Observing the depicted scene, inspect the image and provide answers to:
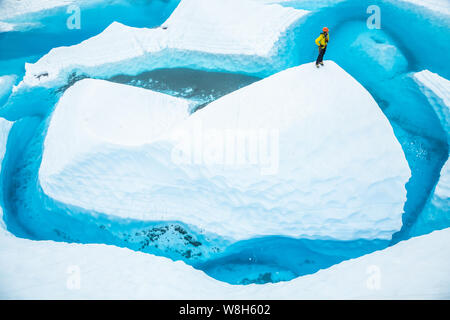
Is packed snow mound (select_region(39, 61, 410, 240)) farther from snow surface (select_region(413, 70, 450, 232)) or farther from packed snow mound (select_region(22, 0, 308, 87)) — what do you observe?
packed snow mound (select_region(22, 0, 308, 87))

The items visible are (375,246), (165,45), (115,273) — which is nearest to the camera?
(115,273)

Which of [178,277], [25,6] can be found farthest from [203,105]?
[25,6]

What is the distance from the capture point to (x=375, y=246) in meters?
4.12

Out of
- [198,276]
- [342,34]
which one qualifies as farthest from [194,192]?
[342,34]

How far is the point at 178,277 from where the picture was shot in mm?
3432

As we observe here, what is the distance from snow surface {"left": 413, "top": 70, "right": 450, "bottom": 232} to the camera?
4043 mm

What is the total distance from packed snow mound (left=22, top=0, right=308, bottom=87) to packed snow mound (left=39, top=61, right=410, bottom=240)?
2.69 m

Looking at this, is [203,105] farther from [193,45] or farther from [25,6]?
[25,6]

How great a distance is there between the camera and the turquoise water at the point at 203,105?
422 centimetres

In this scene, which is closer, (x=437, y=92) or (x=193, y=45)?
(x=437, y=92)

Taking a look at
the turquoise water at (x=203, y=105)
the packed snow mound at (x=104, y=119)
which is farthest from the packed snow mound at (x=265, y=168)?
the turquoise water at (x=203, y=105)

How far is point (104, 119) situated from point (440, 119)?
20.2 ft
